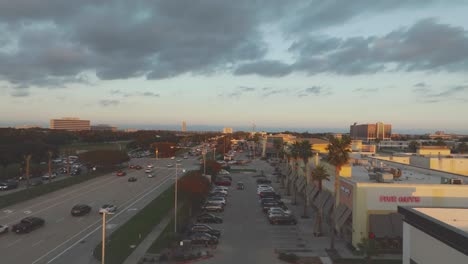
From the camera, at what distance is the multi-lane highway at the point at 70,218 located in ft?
88.7

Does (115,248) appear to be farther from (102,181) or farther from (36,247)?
(102,181)

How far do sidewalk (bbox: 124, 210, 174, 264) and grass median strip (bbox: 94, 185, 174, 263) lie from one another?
0.35 meters

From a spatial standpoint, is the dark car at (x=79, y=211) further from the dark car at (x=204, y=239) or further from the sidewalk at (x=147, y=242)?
the dark car at (x=204, y=239)

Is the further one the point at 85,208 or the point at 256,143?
the point at 256,143

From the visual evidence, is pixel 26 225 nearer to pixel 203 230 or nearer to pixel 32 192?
pixel 203 230

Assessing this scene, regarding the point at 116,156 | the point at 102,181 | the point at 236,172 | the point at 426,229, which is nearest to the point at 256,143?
the point at 236,172

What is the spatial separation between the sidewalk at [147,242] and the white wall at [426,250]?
1838 cm

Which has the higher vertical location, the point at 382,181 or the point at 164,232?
the point at 382,181

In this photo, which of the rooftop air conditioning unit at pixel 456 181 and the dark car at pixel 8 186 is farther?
the dark car at pixel 8 186

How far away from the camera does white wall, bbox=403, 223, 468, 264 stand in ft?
44.9

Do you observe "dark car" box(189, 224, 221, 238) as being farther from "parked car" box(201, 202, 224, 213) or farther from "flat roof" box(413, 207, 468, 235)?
"flat roof" box(413, 207, 468, 235)

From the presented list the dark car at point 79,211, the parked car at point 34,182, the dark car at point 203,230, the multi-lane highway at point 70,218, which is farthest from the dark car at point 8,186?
the dark car at point 203,230

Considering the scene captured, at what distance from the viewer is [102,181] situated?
66.5m

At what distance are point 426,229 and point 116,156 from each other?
244ft
